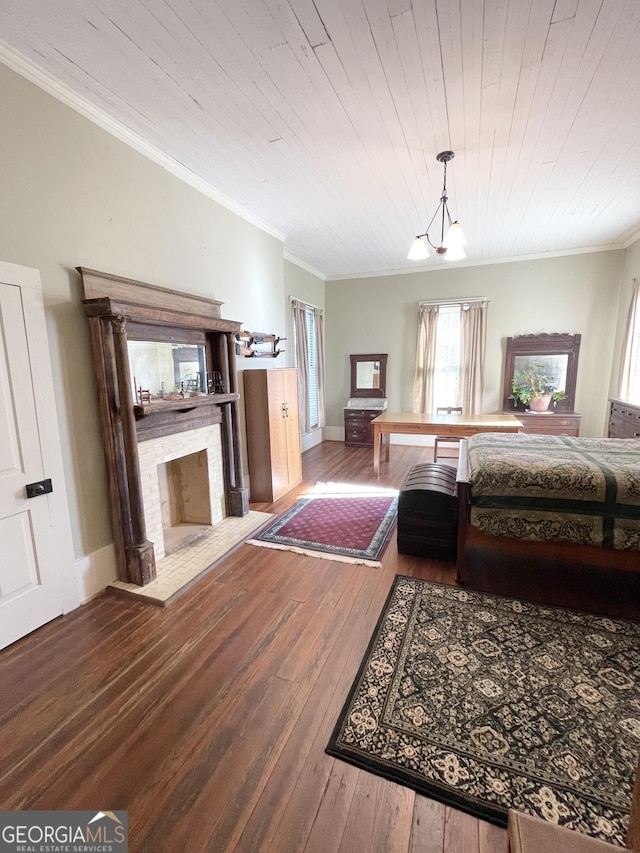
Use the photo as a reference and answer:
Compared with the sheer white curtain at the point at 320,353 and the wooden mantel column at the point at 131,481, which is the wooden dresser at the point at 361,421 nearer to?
the sheer white curtain at the point at 320,353

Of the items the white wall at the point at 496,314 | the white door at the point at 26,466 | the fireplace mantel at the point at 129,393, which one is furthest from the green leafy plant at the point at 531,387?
the white door at the point at 26,466

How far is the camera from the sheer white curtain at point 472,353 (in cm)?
593

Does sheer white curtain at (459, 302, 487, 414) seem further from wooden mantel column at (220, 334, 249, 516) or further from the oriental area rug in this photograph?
wooden mantel column at (220, 334, 249, 516)

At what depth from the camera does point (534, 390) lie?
573 cm

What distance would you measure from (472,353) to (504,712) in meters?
5.32

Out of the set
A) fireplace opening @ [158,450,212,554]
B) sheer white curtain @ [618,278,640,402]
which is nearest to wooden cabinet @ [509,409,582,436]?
sheer white curtain @ [618,278,640,402]

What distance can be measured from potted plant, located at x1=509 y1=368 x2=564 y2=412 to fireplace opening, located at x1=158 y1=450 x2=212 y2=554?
4.86 metres

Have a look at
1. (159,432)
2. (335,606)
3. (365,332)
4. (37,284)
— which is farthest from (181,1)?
(365,332)

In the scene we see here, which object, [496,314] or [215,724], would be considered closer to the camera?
[215,724]

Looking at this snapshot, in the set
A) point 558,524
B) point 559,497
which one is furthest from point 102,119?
point 558,524

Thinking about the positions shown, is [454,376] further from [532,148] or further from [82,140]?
[82,140]

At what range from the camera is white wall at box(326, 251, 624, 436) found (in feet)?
17.8

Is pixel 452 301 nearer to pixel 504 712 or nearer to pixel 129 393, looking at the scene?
pixel 129 393

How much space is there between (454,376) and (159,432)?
501 cm
